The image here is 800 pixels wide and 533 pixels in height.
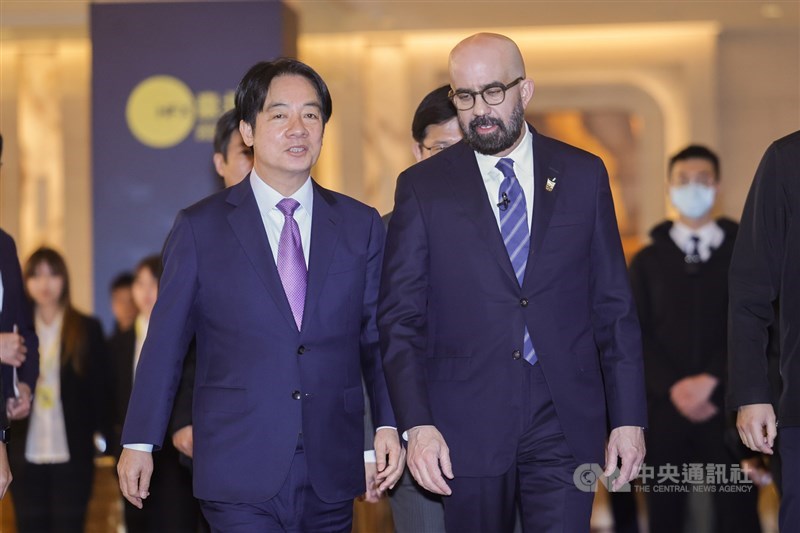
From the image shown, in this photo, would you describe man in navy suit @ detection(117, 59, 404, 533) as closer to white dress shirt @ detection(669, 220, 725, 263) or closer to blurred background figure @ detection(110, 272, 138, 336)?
white dress shirt @ detection(669, 220, 725, 263)

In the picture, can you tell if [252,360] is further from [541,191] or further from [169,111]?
[169,111]

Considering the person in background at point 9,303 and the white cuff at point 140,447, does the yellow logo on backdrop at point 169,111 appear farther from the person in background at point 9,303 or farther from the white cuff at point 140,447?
the white cuff at point 140,447

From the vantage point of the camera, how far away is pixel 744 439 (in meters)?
3.72

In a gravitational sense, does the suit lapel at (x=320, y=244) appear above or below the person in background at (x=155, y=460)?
above

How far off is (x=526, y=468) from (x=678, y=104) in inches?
398

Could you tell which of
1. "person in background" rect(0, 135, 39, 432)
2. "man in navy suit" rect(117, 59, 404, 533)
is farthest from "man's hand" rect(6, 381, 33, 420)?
"man in navy suit" rect(117, 59, 404, 533)

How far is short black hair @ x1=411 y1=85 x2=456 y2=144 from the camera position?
461cm

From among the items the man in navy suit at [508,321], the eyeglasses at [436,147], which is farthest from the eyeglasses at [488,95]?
the eyeglasses at [436,147]

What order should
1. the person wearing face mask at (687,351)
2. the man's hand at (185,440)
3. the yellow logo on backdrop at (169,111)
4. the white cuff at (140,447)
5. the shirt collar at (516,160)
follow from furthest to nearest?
the yellow logo on backdrop at (169,111), the person wearing face mask at (687,351), the man's hand at (185,440), the shirt collar at (516,160), the white cuff at (140,447)

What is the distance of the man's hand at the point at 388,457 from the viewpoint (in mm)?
3461

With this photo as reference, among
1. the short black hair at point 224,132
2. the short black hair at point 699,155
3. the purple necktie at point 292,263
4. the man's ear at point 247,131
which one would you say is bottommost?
the purple necktie at point 292,263

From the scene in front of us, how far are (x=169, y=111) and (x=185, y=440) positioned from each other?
3571 millimetres

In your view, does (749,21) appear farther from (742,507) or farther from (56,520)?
(56,520)

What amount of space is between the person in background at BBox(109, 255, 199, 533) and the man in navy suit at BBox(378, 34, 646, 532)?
328 centimetres
